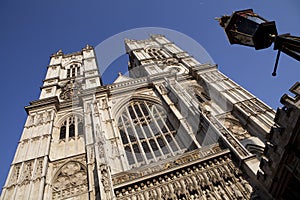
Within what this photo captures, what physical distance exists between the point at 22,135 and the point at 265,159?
12480 millimetres

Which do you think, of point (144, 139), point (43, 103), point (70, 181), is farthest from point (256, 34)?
point (43, 103)

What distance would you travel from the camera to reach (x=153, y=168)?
10211 millimetres

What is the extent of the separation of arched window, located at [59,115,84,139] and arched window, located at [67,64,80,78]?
7.86 metres

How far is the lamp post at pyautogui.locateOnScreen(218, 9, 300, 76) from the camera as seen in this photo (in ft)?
17.7

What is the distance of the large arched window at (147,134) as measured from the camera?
12.5 metres

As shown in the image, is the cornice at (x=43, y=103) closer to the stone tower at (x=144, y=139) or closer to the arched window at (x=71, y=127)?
the stone tower at (x=144, y=139)

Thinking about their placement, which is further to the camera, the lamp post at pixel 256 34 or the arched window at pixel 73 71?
the arched window at pixel 73 71

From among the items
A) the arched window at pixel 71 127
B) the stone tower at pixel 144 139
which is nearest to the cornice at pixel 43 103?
the stone tower at pixel 144 139

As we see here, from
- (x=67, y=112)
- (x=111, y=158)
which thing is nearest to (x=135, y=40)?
(x=67, y=112)

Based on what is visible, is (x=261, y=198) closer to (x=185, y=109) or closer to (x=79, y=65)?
(x=185, y=109)

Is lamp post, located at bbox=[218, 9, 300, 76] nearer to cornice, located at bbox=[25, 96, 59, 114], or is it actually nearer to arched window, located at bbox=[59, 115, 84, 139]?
arched window, located at bbox=[59, 115, 84, 139]

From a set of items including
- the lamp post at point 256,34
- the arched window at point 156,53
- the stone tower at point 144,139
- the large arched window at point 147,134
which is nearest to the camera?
the lamp post at point 256,34

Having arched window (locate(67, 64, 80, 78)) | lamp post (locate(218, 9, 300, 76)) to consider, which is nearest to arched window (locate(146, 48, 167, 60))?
arched window (locate(67, 64, 80, 78))

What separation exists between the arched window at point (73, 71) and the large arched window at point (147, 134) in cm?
895
